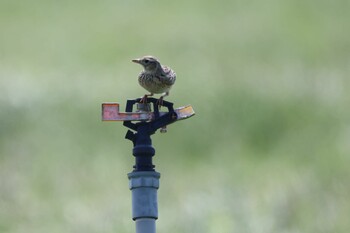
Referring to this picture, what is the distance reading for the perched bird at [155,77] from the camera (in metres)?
10.7

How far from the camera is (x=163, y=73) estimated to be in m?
10.8

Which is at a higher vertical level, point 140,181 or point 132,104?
point 132,104

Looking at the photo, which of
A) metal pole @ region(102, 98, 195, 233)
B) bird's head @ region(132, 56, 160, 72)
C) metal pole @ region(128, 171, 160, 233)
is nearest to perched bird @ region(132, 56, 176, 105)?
bird's head @ region(132, 56, 160, 72)

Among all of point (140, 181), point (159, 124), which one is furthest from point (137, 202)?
point (159, 124)

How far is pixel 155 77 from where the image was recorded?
10703mm

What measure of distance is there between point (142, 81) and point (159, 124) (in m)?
1.73

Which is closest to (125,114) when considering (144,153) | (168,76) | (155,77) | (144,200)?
(144,153)

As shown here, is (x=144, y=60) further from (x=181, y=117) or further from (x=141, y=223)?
(x=141, y=223)

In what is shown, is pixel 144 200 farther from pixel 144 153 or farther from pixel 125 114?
pixel 125 114

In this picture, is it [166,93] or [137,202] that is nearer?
[137,202]

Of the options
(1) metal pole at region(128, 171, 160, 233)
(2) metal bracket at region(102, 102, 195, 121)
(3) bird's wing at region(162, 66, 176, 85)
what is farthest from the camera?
(3) bird's wing at region(162, 66, 176, 85)

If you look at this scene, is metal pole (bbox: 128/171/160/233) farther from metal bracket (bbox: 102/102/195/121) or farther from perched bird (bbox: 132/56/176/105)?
perched bird (bbox: 132/56/176/105)

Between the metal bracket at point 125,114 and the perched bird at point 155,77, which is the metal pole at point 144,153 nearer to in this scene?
the metal bracket at point 125,114

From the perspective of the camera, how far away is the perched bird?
1072 centimetres
